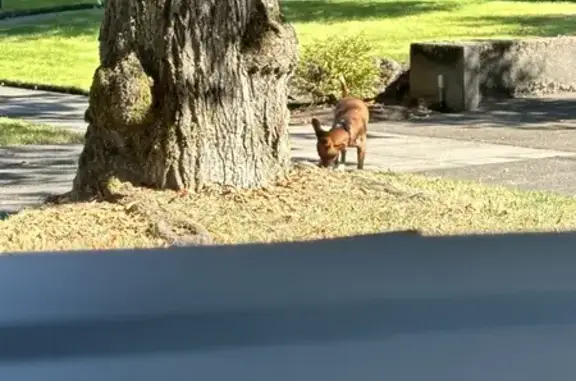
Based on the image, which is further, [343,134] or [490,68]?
[490,68]

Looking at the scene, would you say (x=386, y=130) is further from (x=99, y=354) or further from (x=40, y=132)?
(x=99, y=354)

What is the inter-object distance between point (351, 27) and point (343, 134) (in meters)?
15.6

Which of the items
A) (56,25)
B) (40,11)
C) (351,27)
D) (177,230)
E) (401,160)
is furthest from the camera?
(40,11)

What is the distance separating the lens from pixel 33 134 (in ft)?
44.7

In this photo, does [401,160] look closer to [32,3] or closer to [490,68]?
[490,68]

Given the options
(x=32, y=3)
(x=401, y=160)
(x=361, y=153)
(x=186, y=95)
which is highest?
(x=186, y=95)

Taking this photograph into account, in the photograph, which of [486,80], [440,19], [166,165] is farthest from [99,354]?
[440,19]

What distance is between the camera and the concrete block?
15625mm

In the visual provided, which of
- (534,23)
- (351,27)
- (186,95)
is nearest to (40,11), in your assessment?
(351,27)

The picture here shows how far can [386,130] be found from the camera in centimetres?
1428

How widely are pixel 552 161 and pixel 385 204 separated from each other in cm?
A: 376

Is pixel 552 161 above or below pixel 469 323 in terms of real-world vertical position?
below

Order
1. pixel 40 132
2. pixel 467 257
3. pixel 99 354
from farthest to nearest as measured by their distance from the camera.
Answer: pixel 40 132 → pixel 467 257 → pixel 99 354

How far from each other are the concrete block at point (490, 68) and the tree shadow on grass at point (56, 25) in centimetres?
1201
